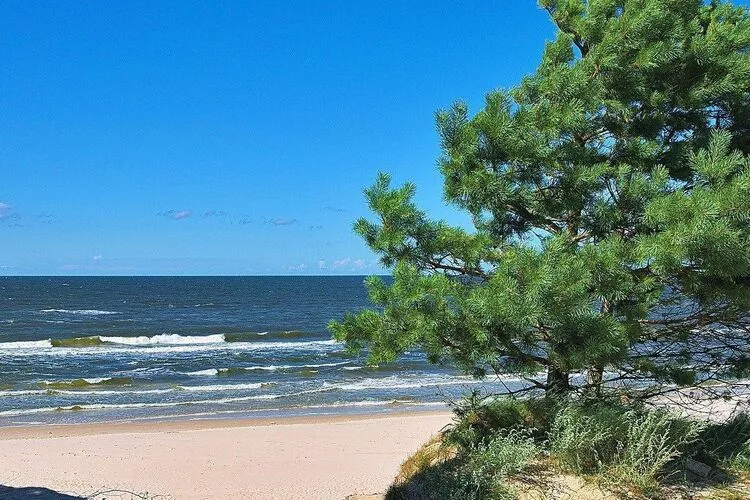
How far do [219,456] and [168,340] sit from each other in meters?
23.7

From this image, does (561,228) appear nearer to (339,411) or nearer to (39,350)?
(339,411)

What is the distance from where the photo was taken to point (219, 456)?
11812 mm

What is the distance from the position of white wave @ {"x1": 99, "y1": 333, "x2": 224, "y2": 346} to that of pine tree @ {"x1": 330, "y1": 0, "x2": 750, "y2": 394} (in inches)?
1169

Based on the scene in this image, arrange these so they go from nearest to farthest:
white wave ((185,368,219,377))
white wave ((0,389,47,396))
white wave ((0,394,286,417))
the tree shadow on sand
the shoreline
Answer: the tree shadow on sand
the shoreline
white wave ((0,394,286,417))
white wave ((0,389,47,396))
white wave ((185,368,219,377))

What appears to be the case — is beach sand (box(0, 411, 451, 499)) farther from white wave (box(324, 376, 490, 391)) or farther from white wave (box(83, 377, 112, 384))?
white wave (box(83, 377, 112, 384))

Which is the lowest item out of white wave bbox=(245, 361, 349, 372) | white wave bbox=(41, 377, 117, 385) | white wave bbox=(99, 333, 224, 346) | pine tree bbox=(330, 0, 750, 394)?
white wave bbox=(41, 377, 117, 385)

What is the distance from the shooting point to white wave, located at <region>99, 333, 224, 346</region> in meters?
33.2

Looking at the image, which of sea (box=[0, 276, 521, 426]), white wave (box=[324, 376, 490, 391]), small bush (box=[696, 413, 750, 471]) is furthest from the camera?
white wave (box=[324, 376, 490, 391])

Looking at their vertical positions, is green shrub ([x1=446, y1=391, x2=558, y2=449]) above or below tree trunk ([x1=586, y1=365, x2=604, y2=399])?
below

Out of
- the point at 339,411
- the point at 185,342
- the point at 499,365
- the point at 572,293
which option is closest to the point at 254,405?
the point at 339,411

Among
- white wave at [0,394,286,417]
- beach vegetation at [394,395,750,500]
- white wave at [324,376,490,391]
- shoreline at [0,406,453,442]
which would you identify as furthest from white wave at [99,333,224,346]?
beach vegetation at [394,395,750,500]

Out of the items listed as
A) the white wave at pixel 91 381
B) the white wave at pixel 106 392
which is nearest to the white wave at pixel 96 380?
the white wave at pixel 91 381

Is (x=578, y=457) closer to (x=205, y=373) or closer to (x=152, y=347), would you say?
(x=205, y=373)

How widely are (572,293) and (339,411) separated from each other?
13514 millimetres
